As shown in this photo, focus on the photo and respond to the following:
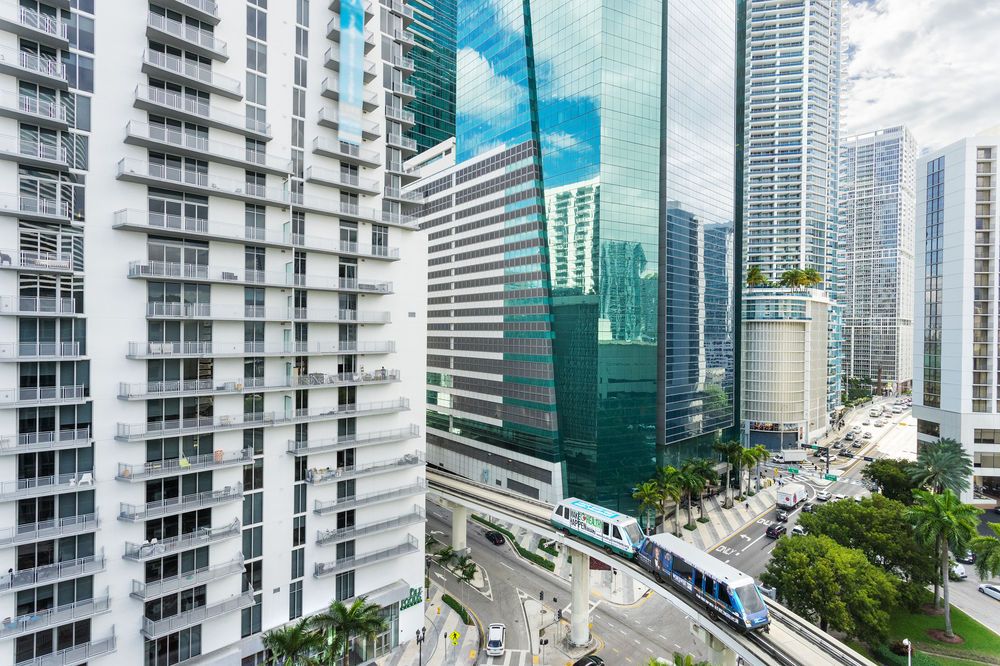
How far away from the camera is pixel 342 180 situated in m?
44.5

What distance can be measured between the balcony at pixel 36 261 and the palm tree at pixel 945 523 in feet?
236

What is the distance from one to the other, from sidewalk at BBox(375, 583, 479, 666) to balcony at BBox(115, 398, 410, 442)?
2265 centimetres

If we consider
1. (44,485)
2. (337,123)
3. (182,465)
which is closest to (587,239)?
(337,123)

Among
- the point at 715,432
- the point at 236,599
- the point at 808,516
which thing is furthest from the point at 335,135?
the point at 715,432

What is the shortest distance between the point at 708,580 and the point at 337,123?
4738 centimetres

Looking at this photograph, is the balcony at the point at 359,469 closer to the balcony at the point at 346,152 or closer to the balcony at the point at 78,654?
the balcony at the point at 78,654

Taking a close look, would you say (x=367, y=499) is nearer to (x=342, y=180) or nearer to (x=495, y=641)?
(x=495, y=641)

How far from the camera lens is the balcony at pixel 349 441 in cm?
4244

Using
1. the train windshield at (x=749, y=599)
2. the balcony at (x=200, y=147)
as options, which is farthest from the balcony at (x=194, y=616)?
the train windshield at (x=749, y=599)

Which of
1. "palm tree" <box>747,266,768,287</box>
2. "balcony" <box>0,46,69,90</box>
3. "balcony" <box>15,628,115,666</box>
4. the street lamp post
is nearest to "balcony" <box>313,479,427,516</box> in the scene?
the street lamp post

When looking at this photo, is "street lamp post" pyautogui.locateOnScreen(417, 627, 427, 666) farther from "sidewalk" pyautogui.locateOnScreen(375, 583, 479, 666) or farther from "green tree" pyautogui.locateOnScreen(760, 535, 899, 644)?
"green tree" pyautogui.locateOnScreen(760, 535, 899, 644)

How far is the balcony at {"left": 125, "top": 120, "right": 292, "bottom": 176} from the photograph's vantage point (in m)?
35.0

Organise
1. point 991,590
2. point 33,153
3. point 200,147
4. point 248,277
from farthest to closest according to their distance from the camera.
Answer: point 991,590 < point 248,277 < point 200,147 < point 33,153

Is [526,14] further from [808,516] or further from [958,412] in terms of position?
[958,412]
